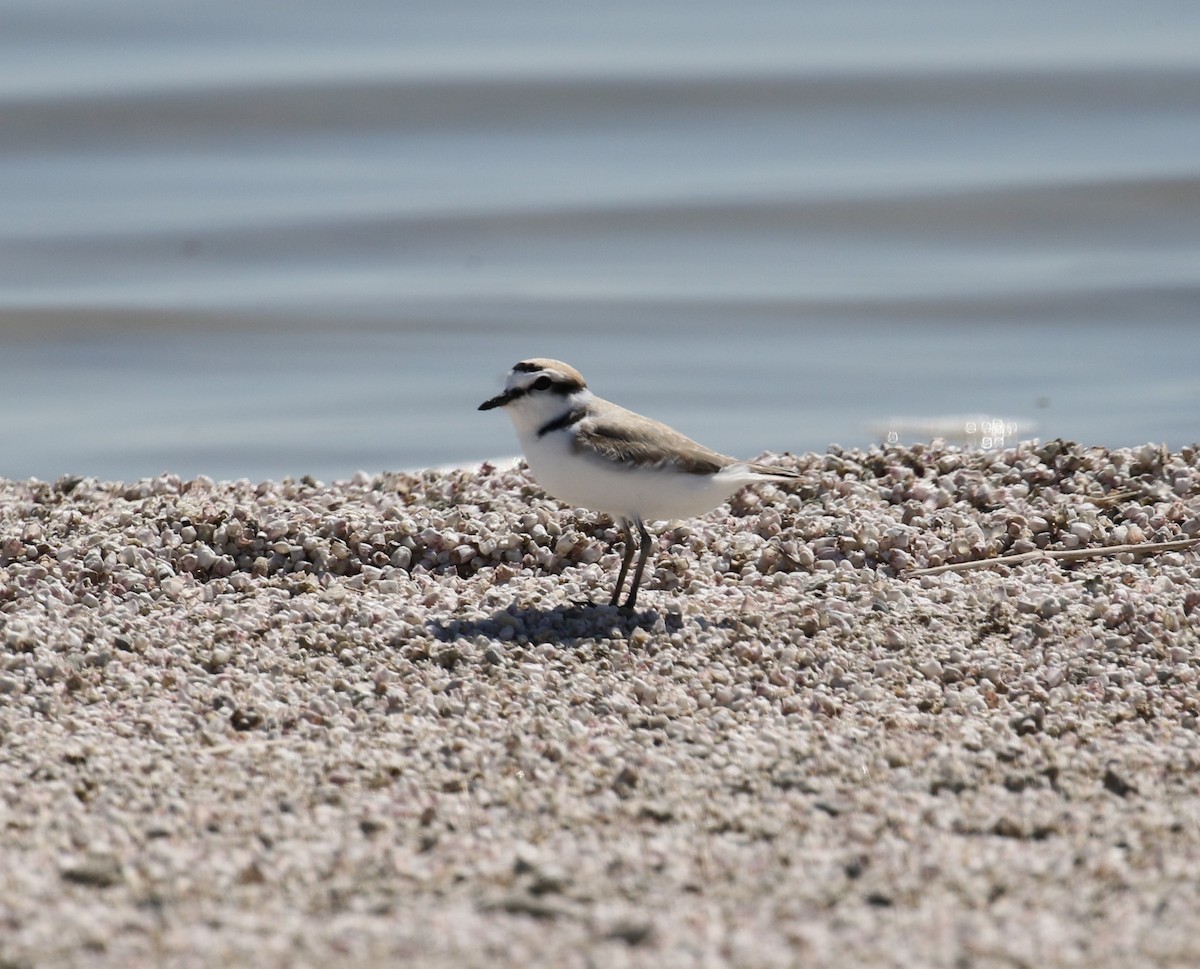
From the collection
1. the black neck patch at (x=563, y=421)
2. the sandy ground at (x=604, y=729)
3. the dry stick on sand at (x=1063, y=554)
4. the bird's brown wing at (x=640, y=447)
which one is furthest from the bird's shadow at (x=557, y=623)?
the dry stick on sand at (x=1063, y=554)

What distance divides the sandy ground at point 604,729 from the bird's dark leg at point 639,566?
0.06 meters

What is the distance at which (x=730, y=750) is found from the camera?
3.79m

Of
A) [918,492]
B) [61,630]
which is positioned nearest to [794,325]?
[918,492]

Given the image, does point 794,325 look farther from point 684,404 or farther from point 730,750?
point 730,750

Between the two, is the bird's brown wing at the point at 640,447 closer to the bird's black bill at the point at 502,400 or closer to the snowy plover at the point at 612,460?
the snowy plover at the point at 612,460

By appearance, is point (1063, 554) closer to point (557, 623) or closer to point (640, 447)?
point (640, 447)

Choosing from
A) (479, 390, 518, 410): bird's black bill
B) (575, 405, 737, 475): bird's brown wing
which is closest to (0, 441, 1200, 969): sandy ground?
(575, 405, 737, 475): bird's brown wing

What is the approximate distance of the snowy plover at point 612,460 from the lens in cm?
482

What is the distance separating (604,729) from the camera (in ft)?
12.9

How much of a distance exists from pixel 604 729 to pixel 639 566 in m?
0.95

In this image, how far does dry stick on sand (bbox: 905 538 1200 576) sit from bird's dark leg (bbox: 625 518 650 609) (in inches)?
32.9

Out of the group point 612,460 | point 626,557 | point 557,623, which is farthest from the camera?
point 626,557

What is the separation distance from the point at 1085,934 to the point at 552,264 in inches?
338

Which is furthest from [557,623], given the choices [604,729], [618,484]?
[604,729]
